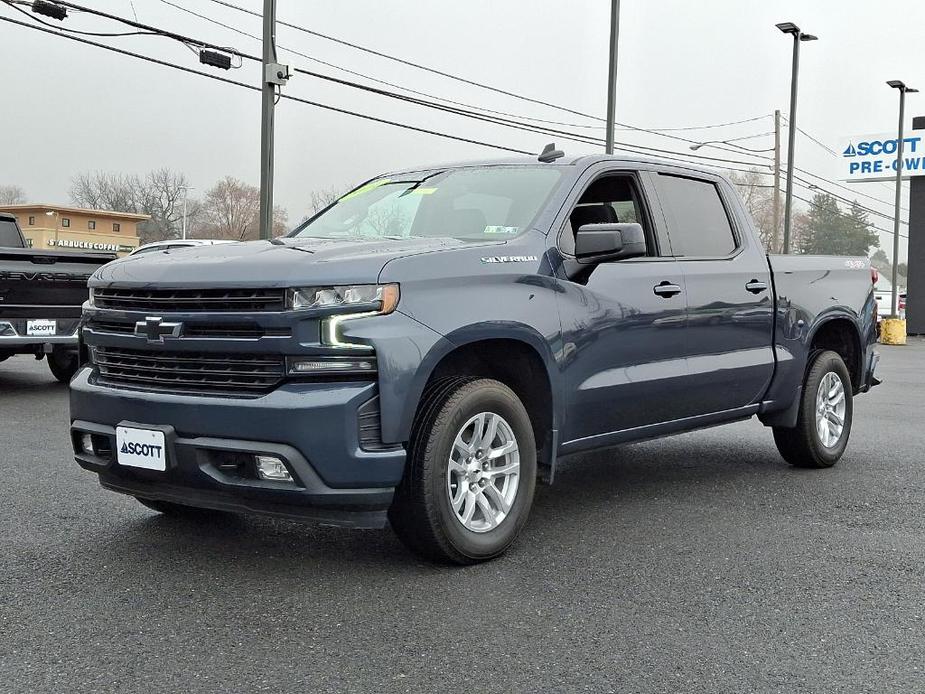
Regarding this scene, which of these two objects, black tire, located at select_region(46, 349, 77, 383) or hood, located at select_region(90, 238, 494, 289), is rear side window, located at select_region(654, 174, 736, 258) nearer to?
hood, located at select_region(90, 238, 494, 289)

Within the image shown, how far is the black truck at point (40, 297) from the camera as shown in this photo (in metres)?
10.6

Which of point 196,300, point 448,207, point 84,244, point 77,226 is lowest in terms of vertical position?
point 196,300

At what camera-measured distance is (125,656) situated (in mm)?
3508

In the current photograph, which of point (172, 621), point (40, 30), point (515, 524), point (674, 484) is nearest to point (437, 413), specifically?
point (515, 524)

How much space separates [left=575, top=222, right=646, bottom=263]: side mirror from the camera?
5043 mm

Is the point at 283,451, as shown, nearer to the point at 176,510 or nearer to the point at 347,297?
the point at 347,297

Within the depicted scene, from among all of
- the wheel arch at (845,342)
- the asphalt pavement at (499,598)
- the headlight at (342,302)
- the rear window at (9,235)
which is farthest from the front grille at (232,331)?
the rear window at (9,235)

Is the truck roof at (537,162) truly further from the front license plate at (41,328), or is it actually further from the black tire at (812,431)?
the front license plate at (41,328)

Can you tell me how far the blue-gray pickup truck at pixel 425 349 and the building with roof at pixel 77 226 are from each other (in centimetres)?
7245

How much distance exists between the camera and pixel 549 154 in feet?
19.4

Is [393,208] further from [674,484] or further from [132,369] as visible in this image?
[674,484]

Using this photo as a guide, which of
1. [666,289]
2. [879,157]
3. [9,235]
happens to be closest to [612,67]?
[9,235]

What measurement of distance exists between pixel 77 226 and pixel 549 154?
79.0 meters

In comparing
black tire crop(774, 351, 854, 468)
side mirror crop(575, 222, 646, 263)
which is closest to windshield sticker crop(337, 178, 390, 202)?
side mirror crop(575, 222, 646, 263)
